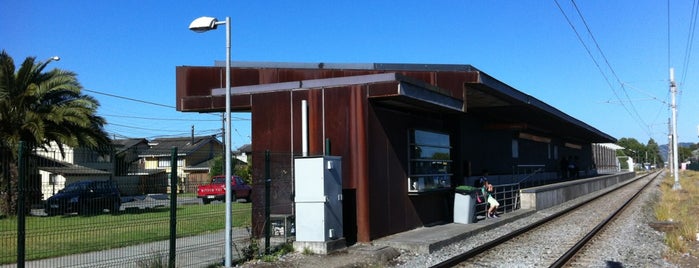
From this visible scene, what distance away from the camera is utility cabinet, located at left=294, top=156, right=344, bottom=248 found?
11.7m

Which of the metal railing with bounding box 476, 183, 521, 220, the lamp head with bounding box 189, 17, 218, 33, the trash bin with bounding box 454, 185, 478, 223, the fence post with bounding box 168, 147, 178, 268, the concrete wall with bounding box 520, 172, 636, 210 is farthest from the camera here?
the concrete wall with bounding box 520, 172, 636, 210

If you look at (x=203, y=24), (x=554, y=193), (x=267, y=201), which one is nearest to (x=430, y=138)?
(x=267, y=201)

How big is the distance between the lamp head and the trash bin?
989 cm

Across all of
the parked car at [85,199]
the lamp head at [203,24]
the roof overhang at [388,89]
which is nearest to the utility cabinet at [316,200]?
the roof overhang at [388,89]

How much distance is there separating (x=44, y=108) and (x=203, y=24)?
1348 centimetres

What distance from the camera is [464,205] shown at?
56.0ft

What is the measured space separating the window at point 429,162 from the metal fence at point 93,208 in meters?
4.61

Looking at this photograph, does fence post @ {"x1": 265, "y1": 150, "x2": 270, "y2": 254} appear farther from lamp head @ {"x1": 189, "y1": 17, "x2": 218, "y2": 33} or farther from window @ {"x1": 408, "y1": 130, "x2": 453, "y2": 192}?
window @ {"x1": 408, "y1": 130, "x2": 453, "y2": 192}

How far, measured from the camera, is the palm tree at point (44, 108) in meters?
19.3

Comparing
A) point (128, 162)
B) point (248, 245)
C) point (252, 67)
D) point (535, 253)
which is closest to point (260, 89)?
point (252, 67)

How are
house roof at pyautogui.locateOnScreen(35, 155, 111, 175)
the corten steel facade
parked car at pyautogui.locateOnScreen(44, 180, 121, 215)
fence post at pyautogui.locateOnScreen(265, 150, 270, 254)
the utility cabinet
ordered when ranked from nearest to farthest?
parked car at pyautogui.locateOnScreen(44, 180, 121, 215), house roof at pyautogui.locateOnScreen(35, 155, 111, 175), fence post at pyautogui.locateOnScreen(265, 150, 270, 254), the utility cabinet, the corten steel facade

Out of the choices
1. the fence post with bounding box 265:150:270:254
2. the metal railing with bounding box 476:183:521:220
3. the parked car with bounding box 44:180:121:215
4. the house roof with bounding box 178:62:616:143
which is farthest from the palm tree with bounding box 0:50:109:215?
the metal railing with bounding box 476:183:521:220

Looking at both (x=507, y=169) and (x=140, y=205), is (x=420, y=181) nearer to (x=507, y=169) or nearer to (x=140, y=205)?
(x=140, y=205)

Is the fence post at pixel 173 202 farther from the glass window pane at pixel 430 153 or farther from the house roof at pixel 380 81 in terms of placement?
the glass window pane at pixel 430 153
